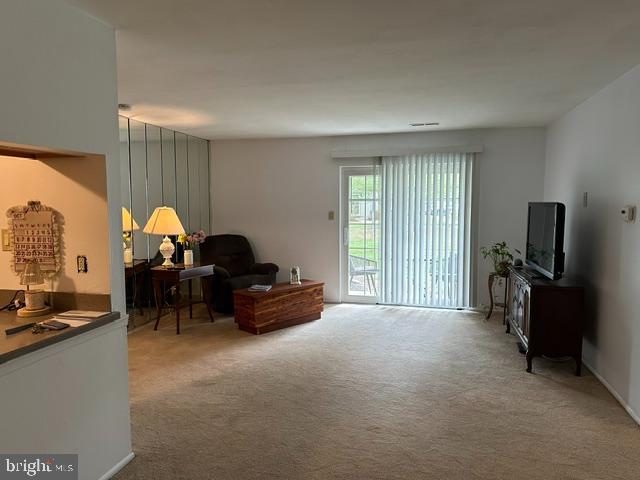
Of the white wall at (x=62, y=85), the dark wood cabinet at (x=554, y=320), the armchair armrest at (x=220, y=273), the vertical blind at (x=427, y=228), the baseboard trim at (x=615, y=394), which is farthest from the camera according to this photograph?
the vertical blind at (x=427, y=228)

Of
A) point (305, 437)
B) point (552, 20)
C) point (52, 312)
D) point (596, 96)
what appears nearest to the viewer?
point (552, 20)

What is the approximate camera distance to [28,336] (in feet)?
6.50

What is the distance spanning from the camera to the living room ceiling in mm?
2094

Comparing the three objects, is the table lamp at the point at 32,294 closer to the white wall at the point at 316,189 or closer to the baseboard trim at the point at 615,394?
the baseboard trim at the point at 615,394

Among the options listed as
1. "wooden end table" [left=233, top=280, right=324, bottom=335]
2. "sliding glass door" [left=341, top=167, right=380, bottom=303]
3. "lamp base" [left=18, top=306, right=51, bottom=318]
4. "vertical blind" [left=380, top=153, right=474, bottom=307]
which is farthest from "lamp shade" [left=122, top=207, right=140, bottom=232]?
"vertical blind" [left=380, top=153, right=474, bottom=307]

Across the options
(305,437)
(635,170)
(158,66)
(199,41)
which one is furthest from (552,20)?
(305,437)

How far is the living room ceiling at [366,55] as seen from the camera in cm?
209

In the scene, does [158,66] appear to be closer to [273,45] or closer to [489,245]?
[273,45]

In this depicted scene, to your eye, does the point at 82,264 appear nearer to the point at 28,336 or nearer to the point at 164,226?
the point at 28,336

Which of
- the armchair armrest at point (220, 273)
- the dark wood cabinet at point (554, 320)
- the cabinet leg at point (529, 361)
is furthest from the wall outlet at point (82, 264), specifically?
the cabinet leg at point (529, 361)

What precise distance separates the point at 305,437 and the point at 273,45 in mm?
2320

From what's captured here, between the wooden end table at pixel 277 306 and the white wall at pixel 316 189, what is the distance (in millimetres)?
1065

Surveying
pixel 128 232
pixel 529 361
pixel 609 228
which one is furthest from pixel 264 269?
pixel 609 228

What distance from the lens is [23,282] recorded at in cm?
232
